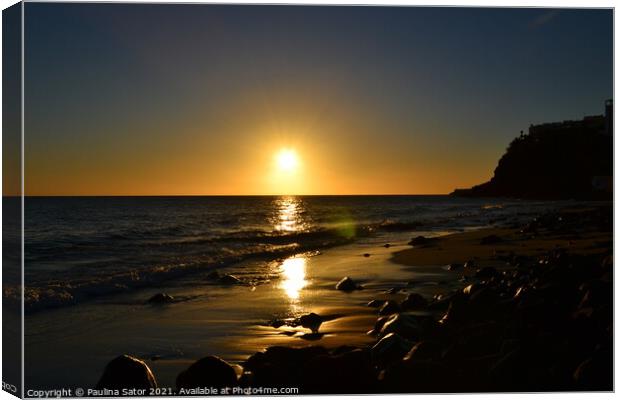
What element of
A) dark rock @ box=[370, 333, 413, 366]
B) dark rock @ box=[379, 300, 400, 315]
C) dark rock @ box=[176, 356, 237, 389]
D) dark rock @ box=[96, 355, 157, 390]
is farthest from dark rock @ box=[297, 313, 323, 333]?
dark rock @ box=[96, 355, 157, 390]

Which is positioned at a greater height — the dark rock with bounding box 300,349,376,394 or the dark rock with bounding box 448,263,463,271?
the dark rock with bounding box 448,263,463,271

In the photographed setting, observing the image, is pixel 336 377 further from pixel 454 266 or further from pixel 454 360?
pixel 454 266

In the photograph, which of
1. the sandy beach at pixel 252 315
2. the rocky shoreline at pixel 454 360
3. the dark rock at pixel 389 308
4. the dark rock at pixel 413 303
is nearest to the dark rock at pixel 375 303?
the sandy beach at pixel 252 315

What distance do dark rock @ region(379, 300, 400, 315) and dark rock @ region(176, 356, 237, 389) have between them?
285 centimetres

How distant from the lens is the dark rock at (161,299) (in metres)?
8.95

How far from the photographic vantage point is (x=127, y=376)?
5328mm

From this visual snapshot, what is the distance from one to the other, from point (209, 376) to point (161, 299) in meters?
3.92

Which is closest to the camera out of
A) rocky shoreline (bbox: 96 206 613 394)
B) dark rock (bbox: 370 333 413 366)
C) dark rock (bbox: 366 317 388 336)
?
rocky shoreline (bbox: 96 206 613 394)

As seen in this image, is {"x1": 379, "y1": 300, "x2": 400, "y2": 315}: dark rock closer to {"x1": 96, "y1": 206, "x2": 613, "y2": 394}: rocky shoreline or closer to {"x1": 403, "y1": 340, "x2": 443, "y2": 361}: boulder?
{"x1": 96, "y1": 206, "x2": 613, "y2": 394}: rocky shoreline

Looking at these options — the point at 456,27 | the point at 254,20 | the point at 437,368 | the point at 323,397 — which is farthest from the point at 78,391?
the point at 456,27

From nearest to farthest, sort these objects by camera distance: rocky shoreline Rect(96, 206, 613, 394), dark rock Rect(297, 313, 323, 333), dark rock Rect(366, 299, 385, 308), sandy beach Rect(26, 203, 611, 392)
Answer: rocky shoreline Rect(96, 206, 613, 394) → sandy beach Rect(26, 203, 611, 392) → dark rock Rect(297, 313, 323, 333) → dark rock Rect(366, 299, 385, 308)

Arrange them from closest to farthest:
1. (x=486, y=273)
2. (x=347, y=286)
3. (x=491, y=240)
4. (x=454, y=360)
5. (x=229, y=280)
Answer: (x=454, y=360)
(x=347, y=286)
(x=486, y=273)
(x=229, y=280)
(x=491, y=240)

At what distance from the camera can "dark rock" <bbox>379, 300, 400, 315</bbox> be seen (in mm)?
7714

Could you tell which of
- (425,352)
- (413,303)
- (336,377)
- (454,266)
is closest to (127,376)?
(336,377)
